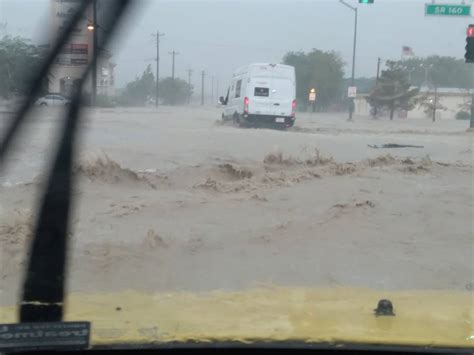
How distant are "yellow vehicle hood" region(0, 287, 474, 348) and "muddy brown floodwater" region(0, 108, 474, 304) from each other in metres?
2.27

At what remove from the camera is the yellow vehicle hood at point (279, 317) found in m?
3.06

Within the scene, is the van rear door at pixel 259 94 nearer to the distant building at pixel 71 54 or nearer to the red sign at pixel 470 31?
the distant building at pixel 71 54

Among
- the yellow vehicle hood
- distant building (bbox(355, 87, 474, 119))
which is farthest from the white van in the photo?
distant building (bbox(355, 87, 474, 119))

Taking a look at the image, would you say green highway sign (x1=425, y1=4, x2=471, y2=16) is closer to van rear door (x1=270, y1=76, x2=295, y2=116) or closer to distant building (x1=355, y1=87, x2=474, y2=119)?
van rear door (x1=270, y1=76, x2=295, y2=116)

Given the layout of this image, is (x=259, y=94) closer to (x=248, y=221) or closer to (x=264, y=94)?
(x=264, y=94)

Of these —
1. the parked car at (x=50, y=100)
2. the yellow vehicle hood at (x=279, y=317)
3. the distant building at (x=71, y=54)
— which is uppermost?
the distant building at (x=71, y=54)

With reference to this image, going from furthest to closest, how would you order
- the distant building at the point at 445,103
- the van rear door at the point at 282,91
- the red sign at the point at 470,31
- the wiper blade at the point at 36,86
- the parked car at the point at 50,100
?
the distant building at the point at 445,103, the van rear door at the point at 282,91, the parked car at the point at 50,100, the red sign at the point at 470,31, the wiper blade at the point at 36,86

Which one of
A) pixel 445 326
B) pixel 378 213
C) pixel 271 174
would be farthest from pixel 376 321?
pixel 271 174

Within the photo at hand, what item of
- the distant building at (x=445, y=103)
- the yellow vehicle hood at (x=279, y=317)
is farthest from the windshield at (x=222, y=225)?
the distant building at (x=445, y=103)

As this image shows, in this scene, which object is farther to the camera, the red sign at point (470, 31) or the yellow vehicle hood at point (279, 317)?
the red sign at point (470, 31)

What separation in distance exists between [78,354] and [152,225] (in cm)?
621

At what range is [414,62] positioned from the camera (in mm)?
60156

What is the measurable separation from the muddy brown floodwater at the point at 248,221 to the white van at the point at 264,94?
8302mm

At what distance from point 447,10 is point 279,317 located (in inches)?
730
